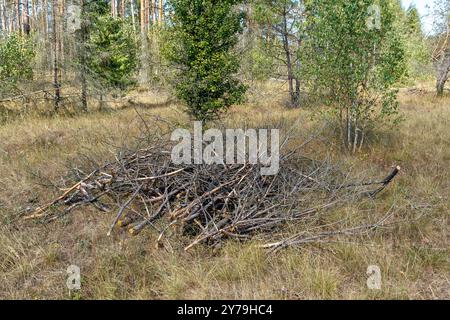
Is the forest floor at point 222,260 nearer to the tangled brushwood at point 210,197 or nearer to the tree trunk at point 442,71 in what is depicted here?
the tangled brushwood at point 210,197

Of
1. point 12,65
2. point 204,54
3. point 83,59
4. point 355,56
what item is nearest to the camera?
point 355,56

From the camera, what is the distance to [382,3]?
578 cm

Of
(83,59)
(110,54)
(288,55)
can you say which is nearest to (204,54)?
(288,55)

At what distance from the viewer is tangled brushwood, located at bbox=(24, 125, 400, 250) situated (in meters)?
3.25

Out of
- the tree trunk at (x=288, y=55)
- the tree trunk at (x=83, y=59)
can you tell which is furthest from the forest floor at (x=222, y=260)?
the tree trunk at (x=288, y=55)

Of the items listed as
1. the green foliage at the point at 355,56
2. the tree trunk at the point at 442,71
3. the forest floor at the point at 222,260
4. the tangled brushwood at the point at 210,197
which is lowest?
the forest floor at the point at 222,260

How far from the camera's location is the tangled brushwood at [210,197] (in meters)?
3.25

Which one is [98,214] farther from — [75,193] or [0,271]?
[0,271]

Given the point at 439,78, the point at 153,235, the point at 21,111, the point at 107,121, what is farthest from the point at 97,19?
the point at 439,78

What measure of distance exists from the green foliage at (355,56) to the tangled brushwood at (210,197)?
Result: 210 cm


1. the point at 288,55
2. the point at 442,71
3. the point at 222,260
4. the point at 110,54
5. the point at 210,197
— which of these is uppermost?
the point at 110,54

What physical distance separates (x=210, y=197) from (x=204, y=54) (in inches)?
177

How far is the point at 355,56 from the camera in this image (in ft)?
18.2

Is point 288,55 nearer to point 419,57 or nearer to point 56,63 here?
point 419,57
